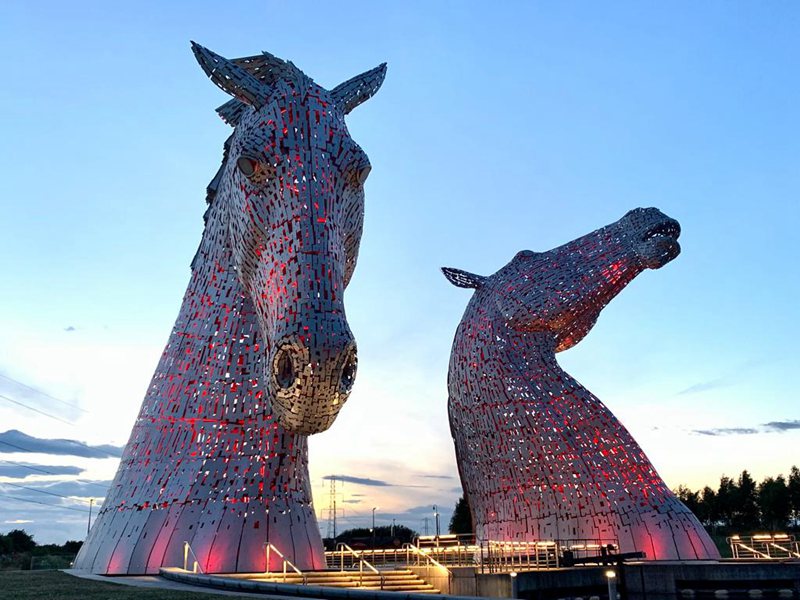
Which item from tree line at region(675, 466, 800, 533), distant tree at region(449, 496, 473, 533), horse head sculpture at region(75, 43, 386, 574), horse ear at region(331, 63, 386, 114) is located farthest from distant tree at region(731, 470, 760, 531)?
horse ear at region(331, 63, 386, 114)

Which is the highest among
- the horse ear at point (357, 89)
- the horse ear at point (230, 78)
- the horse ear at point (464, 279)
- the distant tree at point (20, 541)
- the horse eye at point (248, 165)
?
the horse ear at point (464, 279)

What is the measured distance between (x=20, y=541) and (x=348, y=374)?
160ft

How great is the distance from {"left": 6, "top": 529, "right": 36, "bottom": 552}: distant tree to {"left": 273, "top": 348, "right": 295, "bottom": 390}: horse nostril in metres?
44.9

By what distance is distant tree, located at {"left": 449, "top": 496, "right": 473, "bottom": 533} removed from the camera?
174 ft

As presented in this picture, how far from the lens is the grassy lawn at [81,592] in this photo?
227 inches

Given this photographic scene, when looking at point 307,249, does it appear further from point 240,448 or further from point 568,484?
point 568,484

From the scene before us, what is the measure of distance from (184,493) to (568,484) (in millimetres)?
9922

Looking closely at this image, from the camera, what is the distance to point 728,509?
56469mm

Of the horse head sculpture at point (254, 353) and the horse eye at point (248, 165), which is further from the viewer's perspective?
the horse eye at point (248, 165)

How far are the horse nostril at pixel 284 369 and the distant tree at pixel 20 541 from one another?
147 ft

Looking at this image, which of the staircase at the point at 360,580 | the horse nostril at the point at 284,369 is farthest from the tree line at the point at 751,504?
the horse nostril at the point at 284,369

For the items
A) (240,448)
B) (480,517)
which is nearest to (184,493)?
(240,448)

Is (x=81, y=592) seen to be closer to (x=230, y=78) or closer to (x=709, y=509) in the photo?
(x=230, y=78)

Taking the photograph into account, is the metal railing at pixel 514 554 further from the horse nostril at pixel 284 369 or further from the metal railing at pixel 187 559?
the horse nostril at pixel 284 369
